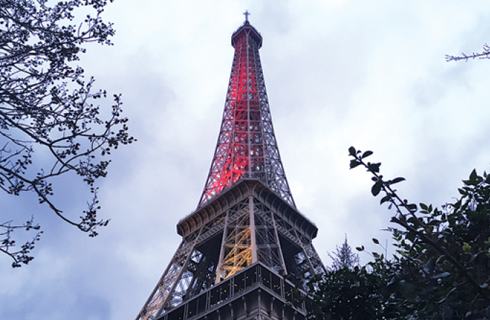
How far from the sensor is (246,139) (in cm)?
6009

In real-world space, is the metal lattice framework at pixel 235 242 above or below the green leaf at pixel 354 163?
above

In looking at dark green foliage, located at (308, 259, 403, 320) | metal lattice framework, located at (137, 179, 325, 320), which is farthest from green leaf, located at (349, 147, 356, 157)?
metal lattice framework, located at (137, 179, 325, 320)

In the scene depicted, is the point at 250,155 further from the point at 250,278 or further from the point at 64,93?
the point at 64,93

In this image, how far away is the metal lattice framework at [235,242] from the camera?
39875 millimetres

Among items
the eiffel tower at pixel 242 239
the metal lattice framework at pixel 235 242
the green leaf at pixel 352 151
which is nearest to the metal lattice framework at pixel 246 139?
the eiffel tower at pixel 242 239

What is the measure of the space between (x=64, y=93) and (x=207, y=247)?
3840 cm

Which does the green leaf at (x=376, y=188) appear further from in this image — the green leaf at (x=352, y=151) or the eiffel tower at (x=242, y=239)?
the eiffel tower at (x=242, y=239)

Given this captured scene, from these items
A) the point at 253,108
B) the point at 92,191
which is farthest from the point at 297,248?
the point at 92,191

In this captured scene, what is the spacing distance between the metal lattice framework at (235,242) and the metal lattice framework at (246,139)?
3.11 metres

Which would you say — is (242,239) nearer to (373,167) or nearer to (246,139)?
(246,139)

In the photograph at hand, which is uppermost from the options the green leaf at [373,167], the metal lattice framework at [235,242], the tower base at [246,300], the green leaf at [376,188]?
the metal lattice framework at [235,242]

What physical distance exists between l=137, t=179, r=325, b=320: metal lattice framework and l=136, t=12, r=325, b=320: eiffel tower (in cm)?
9

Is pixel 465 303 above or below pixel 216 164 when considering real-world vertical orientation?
below

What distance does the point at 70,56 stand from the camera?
9945mm
